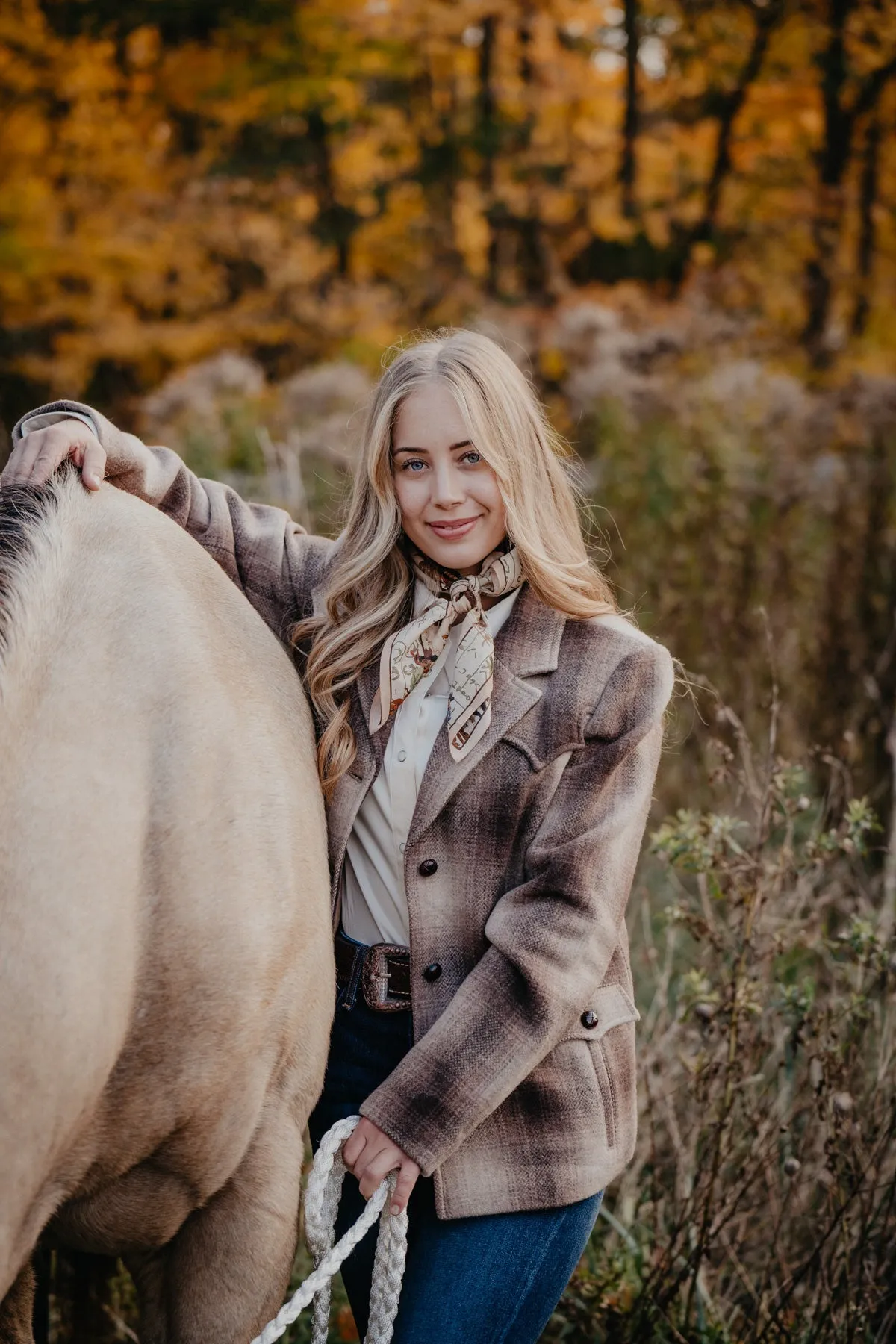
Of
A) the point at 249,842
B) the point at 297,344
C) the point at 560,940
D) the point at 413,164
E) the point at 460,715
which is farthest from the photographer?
the point at 413,164

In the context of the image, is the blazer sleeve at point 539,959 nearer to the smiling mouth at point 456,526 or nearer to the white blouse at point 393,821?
the white blouse at point 393,821

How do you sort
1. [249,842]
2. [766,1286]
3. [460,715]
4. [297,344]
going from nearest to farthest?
1. [249,842]
2. [460,715]
3. [766,1286]
4. [297,344]

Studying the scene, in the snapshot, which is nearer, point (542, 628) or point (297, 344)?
point (542, 628)

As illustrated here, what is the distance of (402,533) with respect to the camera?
6.92 ft

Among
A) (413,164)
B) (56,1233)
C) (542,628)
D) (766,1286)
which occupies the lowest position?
(766,1286)

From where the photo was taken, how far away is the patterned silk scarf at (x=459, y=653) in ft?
6.22

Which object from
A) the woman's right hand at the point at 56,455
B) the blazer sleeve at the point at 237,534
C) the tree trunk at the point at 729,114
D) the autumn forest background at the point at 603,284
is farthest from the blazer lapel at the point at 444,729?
the tree trunk at the point at 729,114

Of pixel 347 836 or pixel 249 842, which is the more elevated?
pixel 249 842

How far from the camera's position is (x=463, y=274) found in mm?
11344

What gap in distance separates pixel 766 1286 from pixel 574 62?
37.4 ft

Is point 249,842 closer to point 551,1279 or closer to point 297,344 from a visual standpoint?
point 551,1279

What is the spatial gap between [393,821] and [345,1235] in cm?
61

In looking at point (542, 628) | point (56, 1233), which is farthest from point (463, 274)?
point (56, 1233)

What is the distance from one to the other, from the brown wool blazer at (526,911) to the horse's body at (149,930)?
0.63ft
